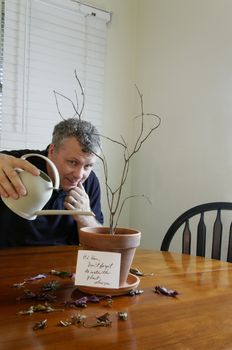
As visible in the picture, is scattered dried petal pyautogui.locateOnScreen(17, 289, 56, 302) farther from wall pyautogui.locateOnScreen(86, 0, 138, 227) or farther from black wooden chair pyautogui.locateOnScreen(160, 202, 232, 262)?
wall pyautogui.locateOnScreen(86, 0, 138, 227)

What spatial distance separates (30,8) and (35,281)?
1.94m

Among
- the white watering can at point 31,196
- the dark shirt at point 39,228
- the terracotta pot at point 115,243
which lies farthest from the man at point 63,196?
the terracotta pot at point 115,243

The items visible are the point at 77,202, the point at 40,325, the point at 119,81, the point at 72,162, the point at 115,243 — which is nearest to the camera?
the point at 40,325

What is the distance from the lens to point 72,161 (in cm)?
169

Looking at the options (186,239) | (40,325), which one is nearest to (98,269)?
(40,325)

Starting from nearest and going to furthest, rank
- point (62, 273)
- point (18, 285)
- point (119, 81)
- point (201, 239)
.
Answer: point (18, 285) < point (62, 273) < point (201, 239) < point (119, 81)

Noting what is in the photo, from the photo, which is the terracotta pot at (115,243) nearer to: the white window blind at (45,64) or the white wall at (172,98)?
the white wall at (172,98)

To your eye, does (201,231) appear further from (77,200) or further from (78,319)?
(78,319)

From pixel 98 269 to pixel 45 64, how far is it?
194 cm

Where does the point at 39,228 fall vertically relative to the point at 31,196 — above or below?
below

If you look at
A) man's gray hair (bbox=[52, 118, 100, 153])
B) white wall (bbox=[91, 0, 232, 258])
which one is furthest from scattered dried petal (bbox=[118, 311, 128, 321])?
white wall (bbox=[91, 0, 232, 258])

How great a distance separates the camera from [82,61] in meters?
2.68

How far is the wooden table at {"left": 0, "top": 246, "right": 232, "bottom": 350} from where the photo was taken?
0.65m

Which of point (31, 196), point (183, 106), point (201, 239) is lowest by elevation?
point (201, 239)
